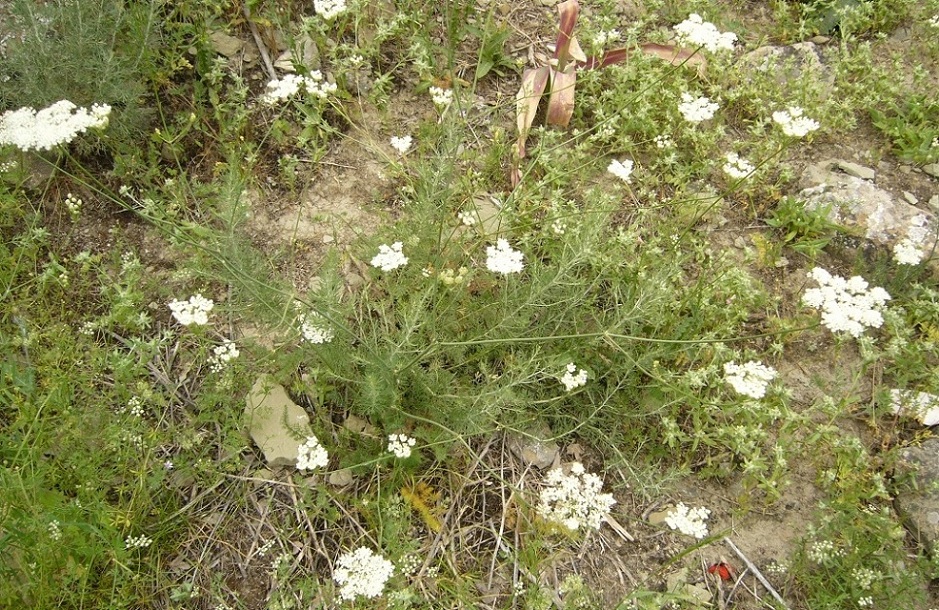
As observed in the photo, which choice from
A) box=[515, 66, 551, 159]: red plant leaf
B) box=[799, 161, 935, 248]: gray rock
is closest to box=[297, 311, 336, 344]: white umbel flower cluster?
box=[515, 66, 551, 159]: red plant leaf

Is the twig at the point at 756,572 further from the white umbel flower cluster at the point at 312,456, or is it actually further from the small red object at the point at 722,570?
the white umbel flower cluster at the point at 312,456

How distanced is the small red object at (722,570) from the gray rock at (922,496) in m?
0.88

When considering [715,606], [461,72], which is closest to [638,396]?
[715,606]

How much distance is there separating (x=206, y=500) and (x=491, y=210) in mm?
2092

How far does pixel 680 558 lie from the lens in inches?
119

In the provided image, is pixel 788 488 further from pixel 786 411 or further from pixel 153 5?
pixel 153 5

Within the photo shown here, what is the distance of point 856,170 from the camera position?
13.7 feet

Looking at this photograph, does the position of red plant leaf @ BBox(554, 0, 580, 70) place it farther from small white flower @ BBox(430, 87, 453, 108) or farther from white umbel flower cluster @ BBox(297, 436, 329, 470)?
white umbel flower cluster @ BBox(297, 436, 329, 470)

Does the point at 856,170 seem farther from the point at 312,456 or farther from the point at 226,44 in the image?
the point at 226,44

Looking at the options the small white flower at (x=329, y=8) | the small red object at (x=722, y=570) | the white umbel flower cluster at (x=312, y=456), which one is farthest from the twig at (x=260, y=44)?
the small red object at (x=722, y=570)

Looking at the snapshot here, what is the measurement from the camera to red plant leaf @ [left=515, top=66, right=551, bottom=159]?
3.96m

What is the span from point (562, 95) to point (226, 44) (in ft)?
7.07

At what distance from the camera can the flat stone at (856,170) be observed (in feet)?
13.7

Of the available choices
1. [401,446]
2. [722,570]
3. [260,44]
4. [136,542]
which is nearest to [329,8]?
[260,44]
